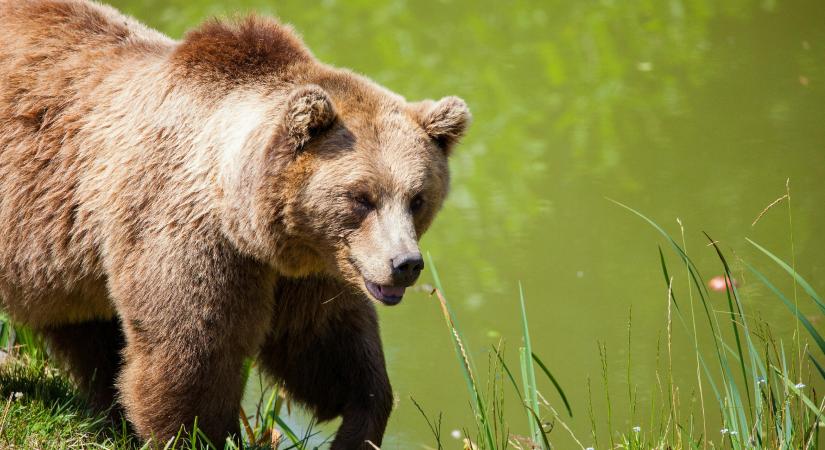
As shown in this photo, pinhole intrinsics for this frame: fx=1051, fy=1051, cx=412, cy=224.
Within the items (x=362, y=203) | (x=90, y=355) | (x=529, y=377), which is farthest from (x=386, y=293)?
(x=90, y=355)

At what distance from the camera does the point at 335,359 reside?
5.14m

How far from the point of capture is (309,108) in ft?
14.2

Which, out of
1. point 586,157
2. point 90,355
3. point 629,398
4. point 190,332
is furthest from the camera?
point 586,157

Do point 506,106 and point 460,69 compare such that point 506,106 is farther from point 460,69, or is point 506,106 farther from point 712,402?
point 712,402

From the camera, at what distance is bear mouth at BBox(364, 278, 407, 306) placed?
4.36 meters

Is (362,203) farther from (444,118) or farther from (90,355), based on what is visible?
(90,355)

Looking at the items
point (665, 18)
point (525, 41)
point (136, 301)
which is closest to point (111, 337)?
point (136, 301)

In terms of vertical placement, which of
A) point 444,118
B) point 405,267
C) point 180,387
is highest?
point 444,118

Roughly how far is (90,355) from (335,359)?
143 cm

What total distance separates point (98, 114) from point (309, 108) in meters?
1.19

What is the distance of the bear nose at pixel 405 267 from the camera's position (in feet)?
13.8

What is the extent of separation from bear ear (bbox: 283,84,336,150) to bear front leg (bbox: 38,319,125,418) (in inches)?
74.1

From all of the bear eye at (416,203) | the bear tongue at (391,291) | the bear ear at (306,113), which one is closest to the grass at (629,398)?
the bear tongue at (391,291)

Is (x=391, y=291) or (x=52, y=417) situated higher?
(x=391, y=291)
